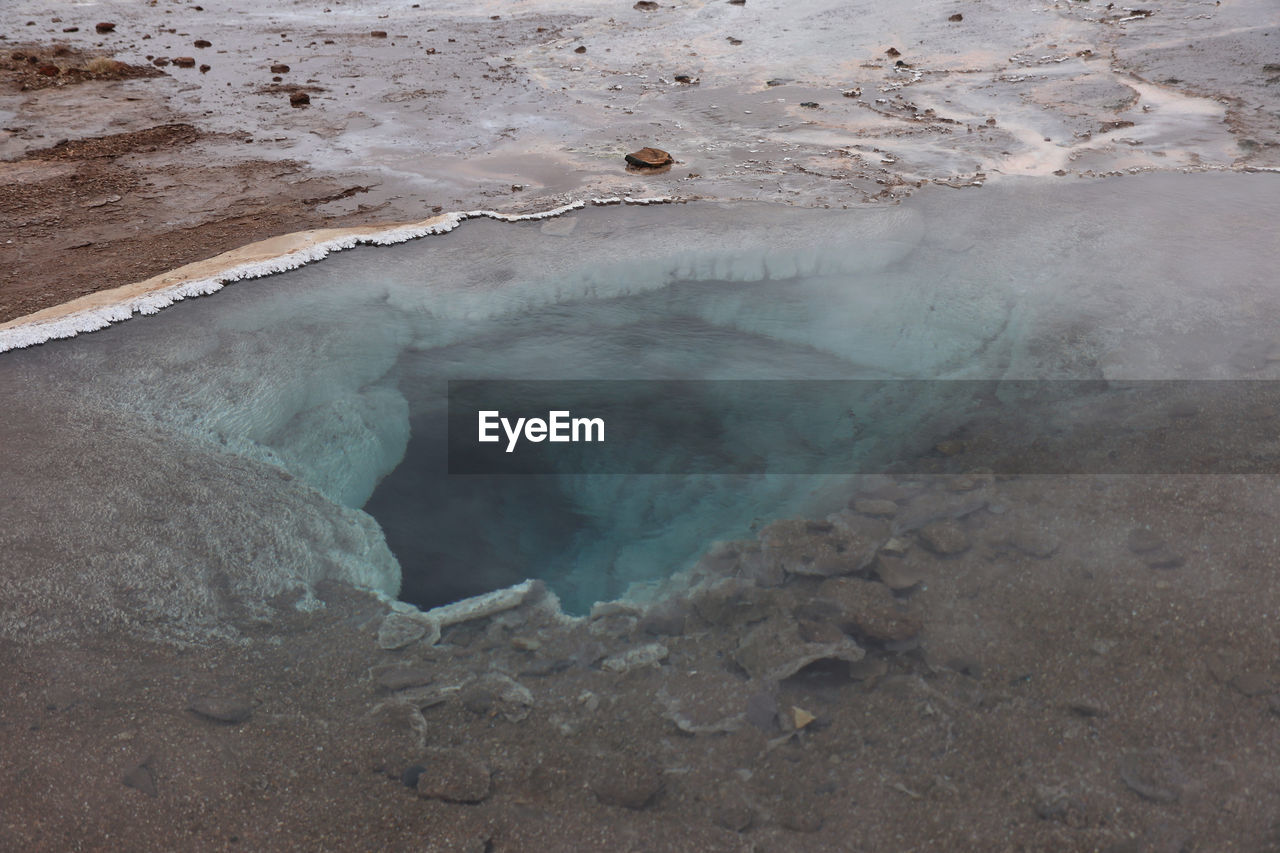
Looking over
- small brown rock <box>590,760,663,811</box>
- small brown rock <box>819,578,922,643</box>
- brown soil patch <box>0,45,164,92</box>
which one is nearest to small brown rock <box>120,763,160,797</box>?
small brown rock <box>590,760,663,811</box>

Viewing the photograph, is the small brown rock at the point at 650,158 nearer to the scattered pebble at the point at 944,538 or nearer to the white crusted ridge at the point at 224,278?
the white crusted ridge at the point at 224,278

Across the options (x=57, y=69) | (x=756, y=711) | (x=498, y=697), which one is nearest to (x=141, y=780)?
(x=498, y=697)

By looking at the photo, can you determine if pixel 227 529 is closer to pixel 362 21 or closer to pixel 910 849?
pixel 910 849

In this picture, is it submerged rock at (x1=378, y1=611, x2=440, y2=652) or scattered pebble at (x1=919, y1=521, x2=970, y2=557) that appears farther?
scattered pebble at (x1=919, y1=521, x2=970, y2=557)

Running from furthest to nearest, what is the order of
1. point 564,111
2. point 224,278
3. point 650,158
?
1. point 564,111
2. point 650,158
3. point 224,278

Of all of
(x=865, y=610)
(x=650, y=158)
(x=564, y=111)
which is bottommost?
(x=865, y=610)

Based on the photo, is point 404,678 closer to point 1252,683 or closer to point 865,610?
point 865,610

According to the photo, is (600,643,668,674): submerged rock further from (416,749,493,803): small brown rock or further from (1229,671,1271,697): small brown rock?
(1229,671,1271,697): small brown rock
